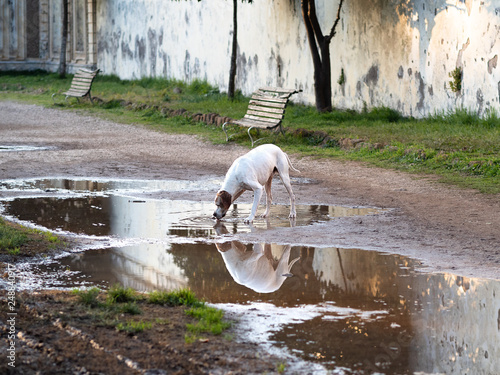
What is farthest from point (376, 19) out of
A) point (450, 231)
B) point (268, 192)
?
point (450, 231)

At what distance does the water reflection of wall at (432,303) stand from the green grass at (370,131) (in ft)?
12.3

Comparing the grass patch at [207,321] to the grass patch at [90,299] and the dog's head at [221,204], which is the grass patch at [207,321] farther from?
the dog's head at [221,204]

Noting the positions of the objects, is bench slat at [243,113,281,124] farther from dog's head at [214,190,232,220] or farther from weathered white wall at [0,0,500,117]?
dog's head at [214,190,232,220]

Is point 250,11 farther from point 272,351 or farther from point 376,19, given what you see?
point 272,351

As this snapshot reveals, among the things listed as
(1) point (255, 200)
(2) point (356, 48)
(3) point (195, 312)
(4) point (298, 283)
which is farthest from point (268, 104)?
(3) point (195, 312)

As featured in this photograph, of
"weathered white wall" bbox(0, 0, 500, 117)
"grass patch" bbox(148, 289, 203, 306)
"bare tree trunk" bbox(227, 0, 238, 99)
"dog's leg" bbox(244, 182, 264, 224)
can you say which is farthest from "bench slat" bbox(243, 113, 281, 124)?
"grass patch" bbox(148, 289, 203, 306)

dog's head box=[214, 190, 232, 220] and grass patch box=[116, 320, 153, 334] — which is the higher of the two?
dog's head box=[214, 190, 232, 220]

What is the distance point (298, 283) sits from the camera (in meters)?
5.56

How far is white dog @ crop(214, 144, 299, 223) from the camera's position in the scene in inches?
302

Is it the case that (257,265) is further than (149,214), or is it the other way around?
(149,214)

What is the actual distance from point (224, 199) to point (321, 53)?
9260 mm

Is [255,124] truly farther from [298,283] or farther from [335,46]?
[298,283]

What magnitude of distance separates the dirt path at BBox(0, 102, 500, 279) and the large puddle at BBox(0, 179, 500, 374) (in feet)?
1.26

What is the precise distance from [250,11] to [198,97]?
2883 mm
